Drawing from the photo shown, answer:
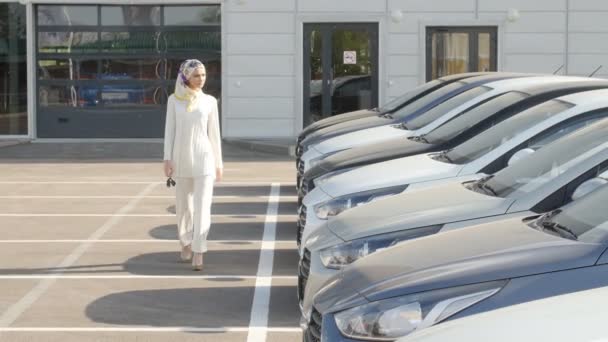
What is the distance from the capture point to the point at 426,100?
14.7 m

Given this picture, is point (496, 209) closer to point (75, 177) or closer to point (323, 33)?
point (75, 177)

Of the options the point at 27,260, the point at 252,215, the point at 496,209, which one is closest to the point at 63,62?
the point at 252,215

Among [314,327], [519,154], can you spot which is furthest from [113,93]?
[314,327]

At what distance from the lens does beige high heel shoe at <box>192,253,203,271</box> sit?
10.1 metres

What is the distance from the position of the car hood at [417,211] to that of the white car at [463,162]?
0.95 metres

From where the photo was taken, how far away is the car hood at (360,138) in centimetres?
1273

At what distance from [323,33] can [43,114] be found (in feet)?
19.8

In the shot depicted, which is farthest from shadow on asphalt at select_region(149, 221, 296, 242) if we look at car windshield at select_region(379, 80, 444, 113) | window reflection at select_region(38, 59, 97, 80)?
window reflection at select_region(38, 59, 97, 80)

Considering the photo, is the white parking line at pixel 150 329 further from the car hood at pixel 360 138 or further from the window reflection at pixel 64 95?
the window reflection at pixel 64 95

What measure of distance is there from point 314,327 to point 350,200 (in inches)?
132

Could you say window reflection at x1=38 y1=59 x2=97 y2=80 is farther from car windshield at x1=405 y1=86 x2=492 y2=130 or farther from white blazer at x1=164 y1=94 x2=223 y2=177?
white blazer at x1=164 y1=94 x2=223 y2=177

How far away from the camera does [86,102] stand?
2583 centimetres

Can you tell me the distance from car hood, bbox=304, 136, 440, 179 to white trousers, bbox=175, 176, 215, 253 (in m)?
1.19

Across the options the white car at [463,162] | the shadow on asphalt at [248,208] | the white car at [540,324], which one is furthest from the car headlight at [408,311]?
the shadow on asphalt at [248,208]
